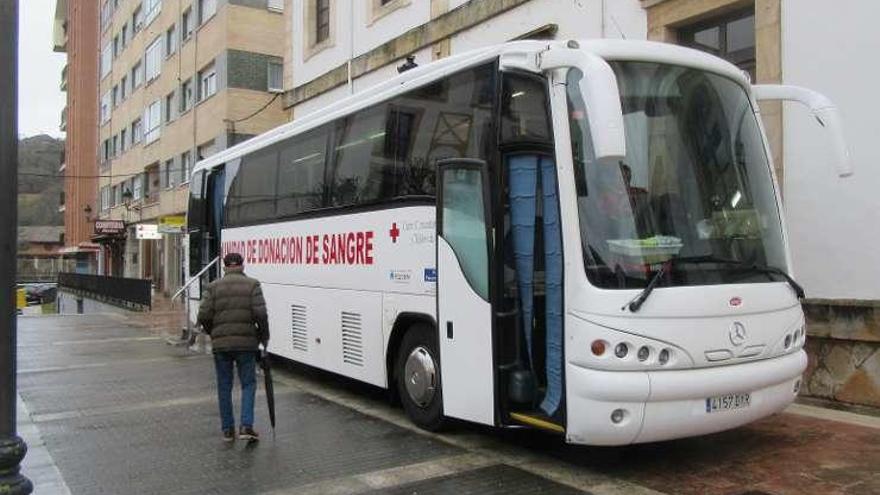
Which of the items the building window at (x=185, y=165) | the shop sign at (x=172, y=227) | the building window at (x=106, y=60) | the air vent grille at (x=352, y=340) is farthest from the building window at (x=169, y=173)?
the air vent grille at (x=352, y=340)

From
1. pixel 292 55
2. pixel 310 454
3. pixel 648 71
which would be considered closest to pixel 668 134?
pixel 648 71

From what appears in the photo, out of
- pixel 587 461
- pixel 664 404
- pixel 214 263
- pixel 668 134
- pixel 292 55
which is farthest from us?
pixel 292 55

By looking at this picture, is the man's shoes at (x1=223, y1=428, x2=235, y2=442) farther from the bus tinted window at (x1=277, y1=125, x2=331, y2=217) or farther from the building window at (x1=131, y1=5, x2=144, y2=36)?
the building window at (x1=131, y1=5, x2=144, y2=36)

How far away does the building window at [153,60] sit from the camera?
1576 inches

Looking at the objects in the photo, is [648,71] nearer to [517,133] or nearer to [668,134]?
[668,134]

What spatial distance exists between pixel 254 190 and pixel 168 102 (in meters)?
29.5

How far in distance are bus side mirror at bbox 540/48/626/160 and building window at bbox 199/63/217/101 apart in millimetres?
29172

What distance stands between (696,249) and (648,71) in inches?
53.9

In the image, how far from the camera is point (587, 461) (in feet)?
20.7

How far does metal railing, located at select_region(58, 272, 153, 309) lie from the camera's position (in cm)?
2721

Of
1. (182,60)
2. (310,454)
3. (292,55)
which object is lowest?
(310,454)

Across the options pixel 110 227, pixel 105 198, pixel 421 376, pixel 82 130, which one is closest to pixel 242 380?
pixel 421 376

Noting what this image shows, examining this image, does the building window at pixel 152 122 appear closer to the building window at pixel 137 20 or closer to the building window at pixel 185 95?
the building window at pixel 185 95

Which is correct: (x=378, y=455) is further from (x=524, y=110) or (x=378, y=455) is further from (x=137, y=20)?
(x=137, y=20)
